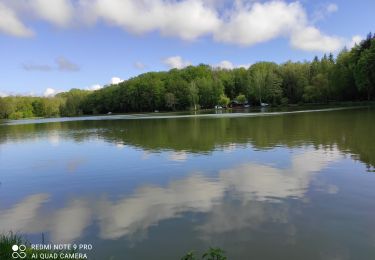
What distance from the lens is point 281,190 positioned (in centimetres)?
1438

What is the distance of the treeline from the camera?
4063 inches

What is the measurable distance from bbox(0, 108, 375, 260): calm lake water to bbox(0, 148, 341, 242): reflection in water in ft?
0.12

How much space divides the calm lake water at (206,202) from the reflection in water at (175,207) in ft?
0.12

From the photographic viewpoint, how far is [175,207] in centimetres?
1291

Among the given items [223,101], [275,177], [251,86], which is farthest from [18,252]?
[223,101]

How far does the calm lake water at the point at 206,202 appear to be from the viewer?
31.2ft

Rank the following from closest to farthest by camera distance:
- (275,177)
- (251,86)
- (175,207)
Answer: (175,207), (275,177), (251,86)

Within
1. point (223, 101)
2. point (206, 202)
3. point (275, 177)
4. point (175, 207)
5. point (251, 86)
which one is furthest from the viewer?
point (223, 101)

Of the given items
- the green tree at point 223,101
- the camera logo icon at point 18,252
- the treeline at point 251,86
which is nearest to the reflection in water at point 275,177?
the camera logo icon at point 18,252

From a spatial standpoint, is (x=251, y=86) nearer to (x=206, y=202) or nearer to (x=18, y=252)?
(x=206, y=202)

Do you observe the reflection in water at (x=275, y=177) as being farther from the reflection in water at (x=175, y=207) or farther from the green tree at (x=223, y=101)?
the green tree at (x=223, y=101)

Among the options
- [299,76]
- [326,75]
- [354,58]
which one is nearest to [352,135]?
[354,58]

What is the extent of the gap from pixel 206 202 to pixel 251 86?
144 meters

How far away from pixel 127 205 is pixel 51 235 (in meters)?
3.12
